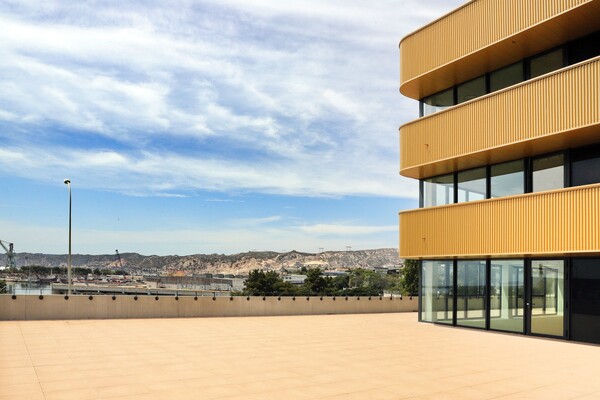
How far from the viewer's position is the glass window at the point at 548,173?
21531 millimetres

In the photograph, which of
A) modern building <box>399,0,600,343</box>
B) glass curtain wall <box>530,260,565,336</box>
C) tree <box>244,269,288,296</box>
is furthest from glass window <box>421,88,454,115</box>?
tree <box>244,269,288,296</box>

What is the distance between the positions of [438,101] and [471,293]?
30.1 feet

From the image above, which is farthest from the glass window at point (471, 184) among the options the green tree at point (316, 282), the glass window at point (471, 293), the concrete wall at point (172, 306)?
the green tree at point (316, 282)

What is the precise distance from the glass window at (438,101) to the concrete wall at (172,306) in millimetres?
12348

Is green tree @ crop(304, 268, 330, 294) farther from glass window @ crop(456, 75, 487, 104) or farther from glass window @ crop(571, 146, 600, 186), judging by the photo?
glass window @ crop(571, 146, 600, 186)

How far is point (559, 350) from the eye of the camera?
18344 millimetres

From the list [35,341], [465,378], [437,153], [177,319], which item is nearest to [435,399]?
[465,378]

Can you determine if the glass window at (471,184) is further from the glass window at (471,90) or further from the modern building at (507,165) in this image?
the glass window at (471,90)

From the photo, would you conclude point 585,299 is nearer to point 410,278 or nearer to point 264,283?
point 410,278

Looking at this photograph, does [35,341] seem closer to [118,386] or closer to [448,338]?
[118,386]

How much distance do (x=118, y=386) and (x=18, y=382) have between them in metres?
2.06

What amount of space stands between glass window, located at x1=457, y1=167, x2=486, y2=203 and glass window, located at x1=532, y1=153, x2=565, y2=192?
8.35ft

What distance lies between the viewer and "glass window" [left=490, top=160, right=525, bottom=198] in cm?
2314

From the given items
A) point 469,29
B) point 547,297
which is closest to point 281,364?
point 547,297
